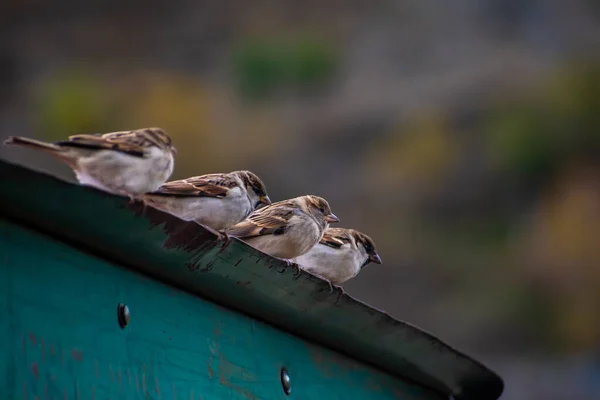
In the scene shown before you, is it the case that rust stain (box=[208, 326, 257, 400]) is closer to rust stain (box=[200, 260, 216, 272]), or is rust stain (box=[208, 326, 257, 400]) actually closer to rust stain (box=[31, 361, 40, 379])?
rust stain (box=[200, 260, 216, 272])

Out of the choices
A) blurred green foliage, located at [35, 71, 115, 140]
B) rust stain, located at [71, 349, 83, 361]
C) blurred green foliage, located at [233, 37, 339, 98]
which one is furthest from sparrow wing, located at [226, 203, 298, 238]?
blurred green foliage, located at [233, 37, 339, 98]

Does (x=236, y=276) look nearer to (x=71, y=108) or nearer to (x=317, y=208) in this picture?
(x=317, y=208)

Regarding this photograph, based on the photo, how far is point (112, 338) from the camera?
125 inches

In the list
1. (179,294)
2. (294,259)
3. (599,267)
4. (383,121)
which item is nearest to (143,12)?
(383,121)

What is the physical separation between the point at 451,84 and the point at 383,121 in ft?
4.58

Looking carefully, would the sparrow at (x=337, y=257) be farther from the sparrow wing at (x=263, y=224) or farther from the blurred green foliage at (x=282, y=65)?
the blurred green foliage at (x=282, y=65)

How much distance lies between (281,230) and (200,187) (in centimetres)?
71

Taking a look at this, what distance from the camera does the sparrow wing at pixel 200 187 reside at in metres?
4.18

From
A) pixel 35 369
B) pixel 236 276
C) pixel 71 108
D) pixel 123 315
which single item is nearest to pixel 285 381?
pixel 236 276

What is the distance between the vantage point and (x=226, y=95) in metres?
23.1

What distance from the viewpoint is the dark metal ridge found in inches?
115

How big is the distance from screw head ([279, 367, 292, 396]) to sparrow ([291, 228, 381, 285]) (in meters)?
1.13

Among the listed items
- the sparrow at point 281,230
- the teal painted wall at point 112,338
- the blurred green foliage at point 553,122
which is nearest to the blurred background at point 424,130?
the blurred green foliage at point 553,122

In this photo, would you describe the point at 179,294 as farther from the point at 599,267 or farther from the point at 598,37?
the point at 598,37
